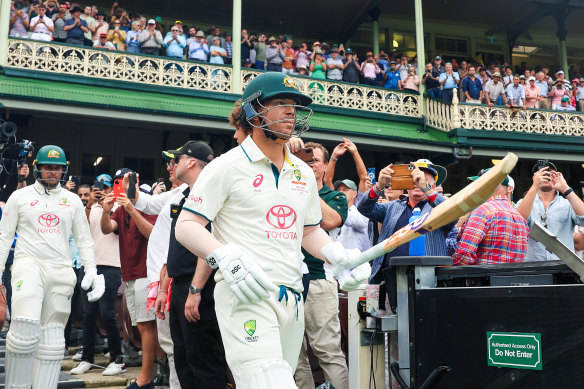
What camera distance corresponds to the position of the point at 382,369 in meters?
4.30

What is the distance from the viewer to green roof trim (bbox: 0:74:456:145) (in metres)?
14.1

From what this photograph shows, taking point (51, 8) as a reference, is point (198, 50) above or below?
below

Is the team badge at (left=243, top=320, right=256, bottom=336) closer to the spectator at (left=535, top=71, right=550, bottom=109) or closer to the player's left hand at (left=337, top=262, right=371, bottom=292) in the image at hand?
the player's left hand at (left=337, top=262, right=371, bottom=292)

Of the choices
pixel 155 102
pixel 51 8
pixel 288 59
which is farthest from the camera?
pixel 288 59

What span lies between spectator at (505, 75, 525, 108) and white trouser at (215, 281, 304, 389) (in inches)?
681

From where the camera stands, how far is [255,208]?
10.1 ft

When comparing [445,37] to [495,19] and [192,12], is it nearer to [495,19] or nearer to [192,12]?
[495,19]

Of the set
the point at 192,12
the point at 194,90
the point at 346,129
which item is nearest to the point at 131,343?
the point at 194,90

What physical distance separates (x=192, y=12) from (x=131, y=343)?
15.6 m

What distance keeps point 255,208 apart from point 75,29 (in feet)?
44.6

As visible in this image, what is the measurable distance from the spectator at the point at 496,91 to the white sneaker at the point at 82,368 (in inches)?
610

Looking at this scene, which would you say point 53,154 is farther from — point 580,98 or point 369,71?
point 580,98

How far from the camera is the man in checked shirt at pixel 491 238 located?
4820mm

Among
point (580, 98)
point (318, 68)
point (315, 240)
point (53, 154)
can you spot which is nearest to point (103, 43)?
point (318, 68)
